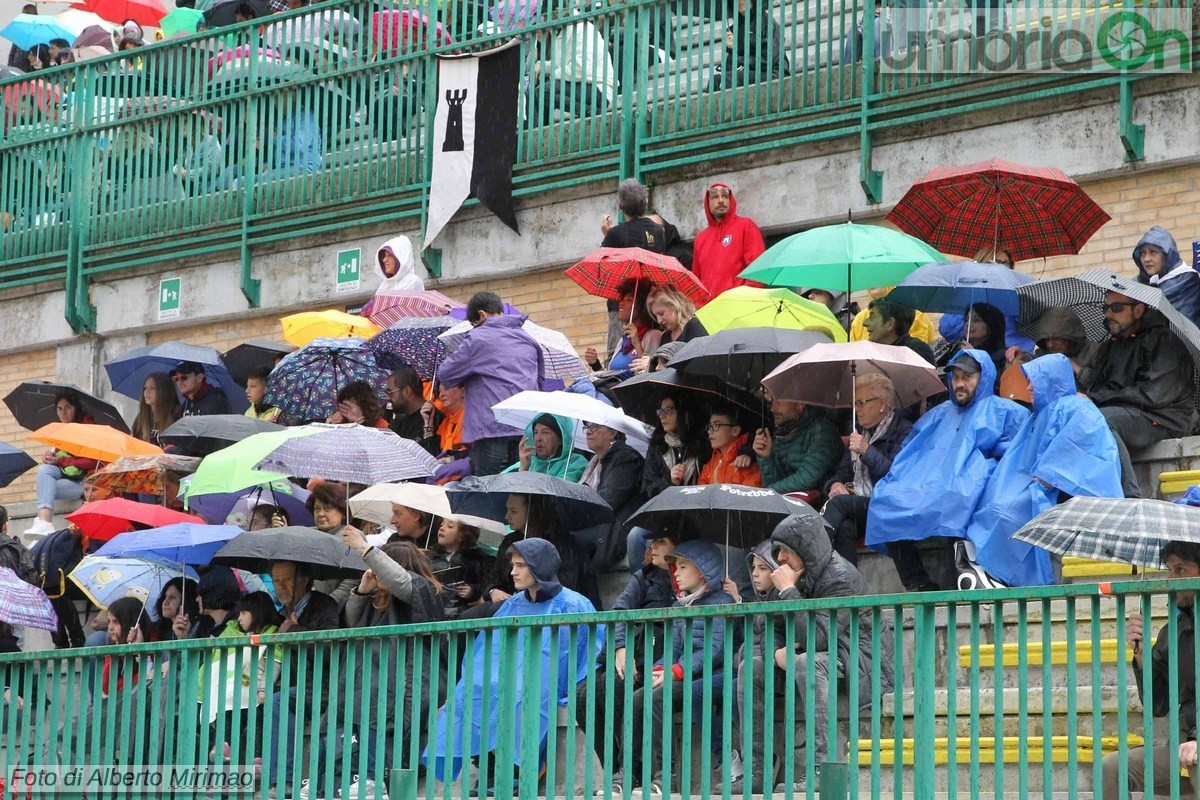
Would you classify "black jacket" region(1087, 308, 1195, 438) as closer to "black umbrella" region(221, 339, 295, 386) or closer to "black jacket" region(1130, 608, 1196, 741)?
"black jacket" region(1130, 608, 1196, 741)

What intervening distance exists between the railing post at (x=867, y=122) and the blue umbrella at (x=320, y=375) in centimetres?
423

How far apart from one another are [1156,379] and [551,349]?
4.58 metres

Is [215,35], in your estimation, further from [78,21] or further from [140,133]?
[78,21]

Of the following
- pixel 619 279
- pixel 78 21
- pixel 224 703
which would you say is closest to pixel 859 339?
pixel 619 279

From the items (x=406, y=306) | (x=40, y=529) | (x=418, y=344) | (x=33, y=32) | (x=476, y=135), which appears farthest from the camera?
(x=33, y=32)

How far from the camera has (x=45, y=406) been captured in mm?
18562

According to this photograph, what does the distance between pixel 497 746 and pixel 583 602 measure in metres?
2.09

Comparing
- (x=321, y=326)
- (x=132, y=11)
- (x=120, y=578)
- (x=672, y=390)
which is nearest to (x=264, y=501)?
(x=120, y=578)

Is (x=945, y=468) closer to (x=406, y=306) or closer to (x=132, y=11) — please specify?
(x=406, y=306)

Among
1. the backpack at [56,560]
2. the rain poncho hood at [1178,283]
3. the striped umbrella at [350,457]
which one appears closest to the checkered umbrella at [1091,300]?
the rain poncho hood at [1178,283]

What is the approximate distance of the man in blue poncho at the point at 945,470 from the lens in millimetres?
11516

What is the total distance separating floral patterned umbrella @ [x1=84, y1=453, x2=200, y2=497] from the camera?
1494 cm

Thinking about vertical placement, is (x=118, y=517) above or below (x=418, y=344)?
below

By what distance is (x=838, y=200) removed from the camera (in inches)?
683
